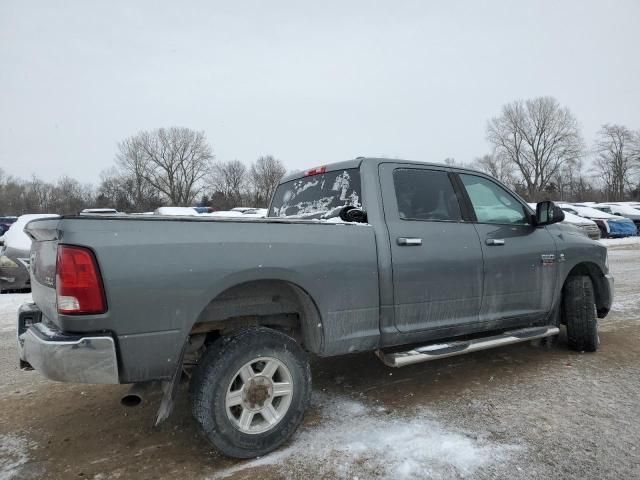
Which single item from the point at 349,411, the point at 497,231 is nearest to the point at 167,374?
the point at 349,411

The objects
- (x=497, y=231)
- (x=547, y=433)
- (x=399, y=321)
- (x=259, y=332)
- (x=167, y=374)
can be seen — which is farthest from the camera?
(x=497, y=231)

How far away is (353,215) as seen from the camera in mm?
3318

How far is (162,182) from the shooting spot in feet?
237

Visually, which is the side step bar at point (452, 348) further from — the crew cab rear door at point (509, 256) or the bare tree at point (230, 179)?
the bare tree at point (230, 179)

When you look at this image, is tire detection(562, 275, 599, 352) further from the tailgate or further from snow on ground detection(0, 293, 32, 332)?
snow on ground detection(0, 293, 32, 332)

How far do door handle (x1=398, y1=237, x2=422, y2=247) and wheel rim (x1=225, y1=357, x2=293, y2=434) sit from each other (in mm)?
1233

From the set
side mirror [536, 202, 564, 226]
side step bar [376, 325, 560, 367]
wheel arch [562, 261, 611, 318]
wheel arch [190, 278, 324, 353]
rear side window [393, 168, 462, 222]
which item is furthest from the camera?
wheel arch [562, 261, 611, 318]

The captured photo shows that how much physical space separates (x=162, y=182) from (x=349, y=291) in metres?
74.5

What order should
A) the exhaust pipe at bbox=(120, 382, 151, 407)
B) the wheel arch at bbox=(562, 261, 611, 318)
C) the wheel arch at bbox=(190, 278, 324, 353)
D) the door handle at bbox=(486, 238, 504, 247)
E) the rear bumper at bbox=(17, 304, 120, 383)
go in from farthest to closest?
the wheel arch at bbox=(562, 261, 611, 318) < the door handle at bbox=(486, 238, 504, 247) < the wheel arch at bbox=(190, 278, 324, 353) < the exhaust pipe at bbox=(120, 382, 151, 407) < the rear bumper at bbox=(17, 304, 120, 383)

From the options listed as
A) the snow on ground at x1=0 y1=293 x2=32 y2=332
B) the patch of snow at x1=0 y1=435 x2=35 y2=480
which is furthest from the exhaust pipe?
the snow on ground at x1=0 y1=293 x2=32 y2=332

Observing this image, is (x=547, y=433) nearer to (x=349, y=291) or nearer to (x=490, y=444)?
Answer: (x=490, y=444)

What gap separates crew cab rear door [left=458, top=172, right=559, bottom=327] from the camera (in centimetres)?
384

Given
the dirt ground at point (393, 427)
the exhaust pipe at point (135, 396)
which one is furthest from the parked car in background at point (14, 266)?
the exhaust pipe at point (135, 396)

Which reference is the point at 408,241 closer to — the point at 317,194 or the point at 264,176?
the point at 317,194
